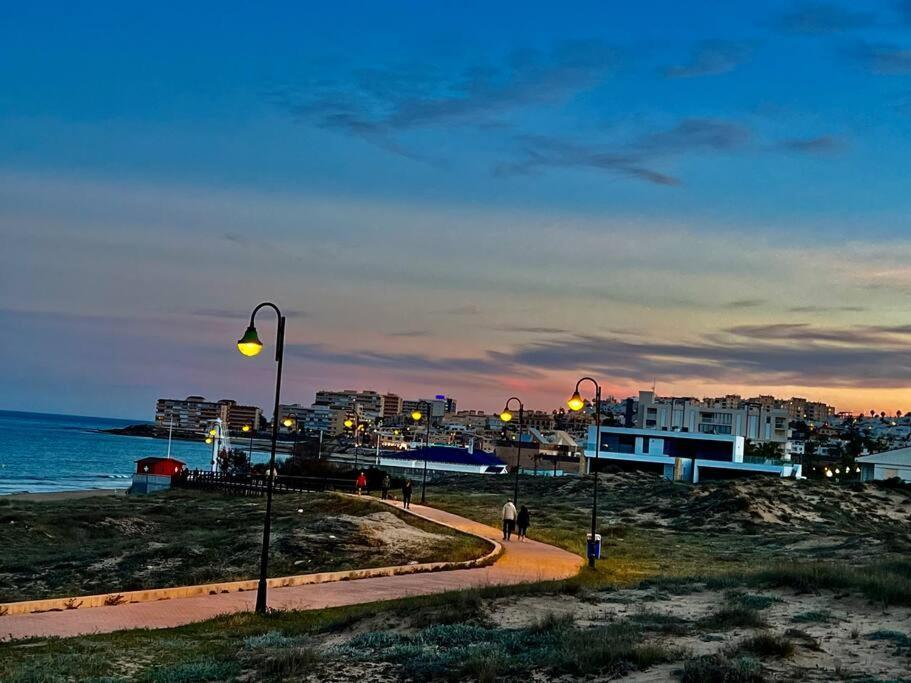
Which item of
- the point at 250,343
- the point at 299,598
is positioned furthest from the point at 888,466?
the point at 250,343

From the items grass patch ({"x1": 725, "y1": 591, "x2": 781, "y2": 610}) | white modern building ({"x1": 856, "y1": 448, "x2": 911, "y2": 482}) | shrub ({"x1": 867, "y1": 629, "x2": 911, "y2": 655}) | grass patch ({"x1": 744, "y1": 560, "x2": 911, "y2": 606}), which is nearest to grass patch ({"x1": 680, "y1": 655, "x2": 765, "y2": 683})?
shrub ({"x1": 867, "y1": 629, "x2": 911, "y2": 655})

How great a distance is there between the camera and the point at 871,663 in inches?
514

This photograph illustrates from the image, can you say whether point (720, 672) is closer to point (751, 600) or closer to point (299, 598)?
point (751, 600)

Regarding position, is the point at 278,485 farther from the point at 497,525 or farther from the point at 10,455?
the point at 10,455

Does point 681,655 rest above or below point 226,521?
above

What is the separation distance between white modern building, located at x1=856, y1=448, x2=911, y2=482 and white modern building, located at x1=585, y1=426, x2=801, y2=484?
23.0 feet

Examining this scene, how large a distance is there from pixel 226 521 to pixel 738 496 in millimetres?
32677

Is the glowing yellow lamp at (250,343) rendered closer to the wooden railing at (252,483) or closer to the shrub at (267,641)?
the shrub at (267,641)

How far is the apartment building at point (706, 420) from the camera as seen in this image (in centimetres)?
11925

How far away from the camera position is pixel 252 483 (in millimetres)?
64375

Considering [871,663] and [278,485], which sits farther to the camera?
[278,485]

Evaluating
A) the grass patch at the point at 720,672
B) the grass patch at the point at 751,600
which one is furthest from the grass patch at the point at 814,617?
the grass patch at the point at 720,672

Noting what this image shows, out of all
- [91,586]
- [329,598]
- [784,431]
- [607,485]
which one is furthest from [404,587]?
[784,431]

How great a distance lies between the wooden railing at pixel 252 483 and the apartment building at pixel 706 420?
55696 millimetres
